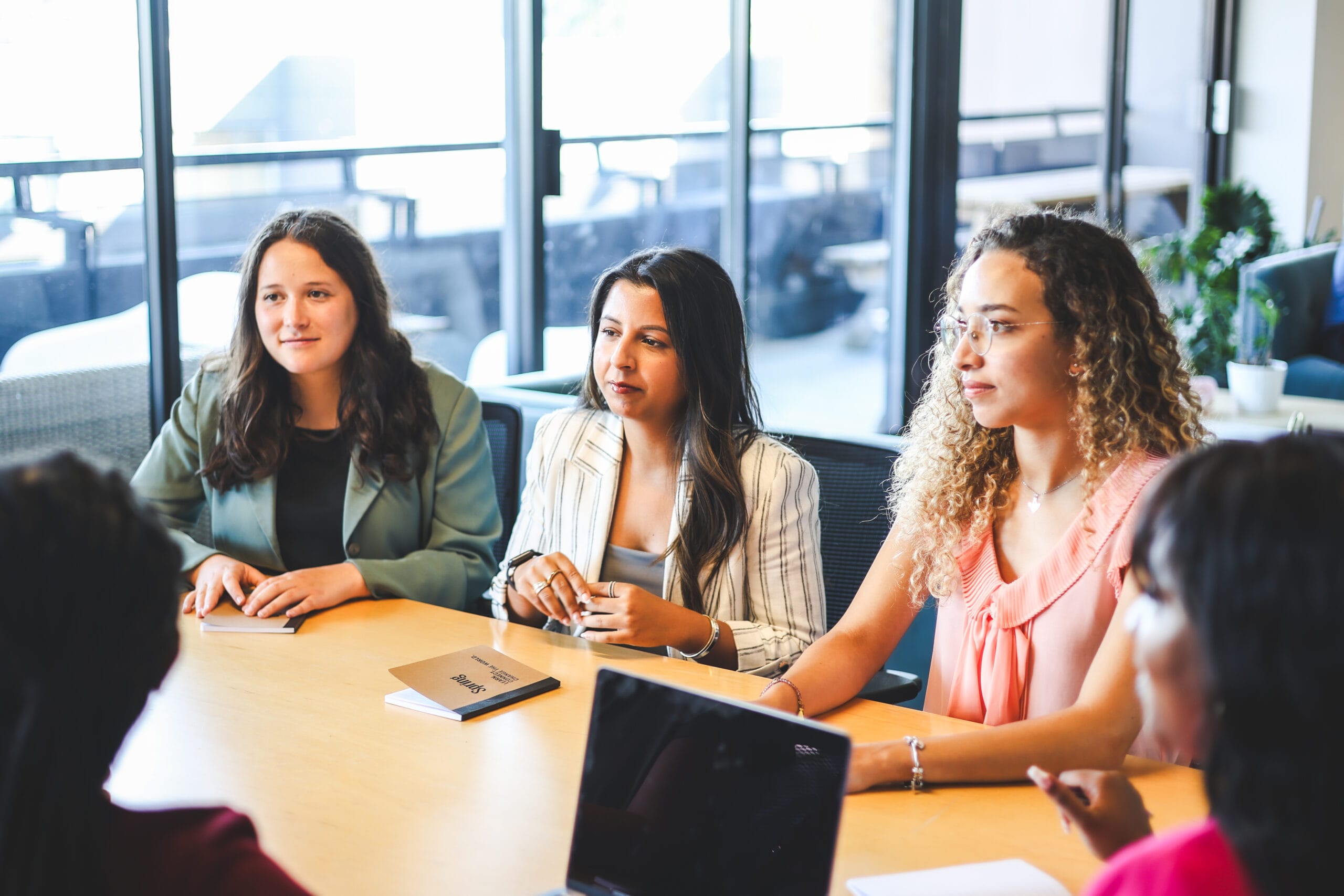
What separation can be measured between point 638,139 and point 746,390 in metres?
2.25

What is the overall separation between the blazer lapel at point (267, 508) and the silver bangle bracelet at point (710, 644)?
0.87 metres

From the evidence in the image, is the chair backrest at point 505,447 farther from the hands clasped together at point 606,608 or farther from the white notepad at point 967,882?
the white notepad at point 967,882

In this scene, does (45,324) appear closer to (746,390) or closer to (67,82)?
(67,82)

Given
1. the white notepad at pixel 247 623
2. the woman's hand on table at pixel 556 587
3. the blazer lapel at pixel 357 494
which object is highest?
the blazer lapel at pixel 357 494

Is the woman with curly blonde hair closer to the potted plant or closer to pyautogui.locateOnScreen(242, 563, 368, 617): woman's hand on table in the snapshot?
pyautogui.locateOnScreen(242, 563, 368, 617): woman's hand on table

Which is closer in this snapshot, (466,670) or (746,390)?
(466,670)

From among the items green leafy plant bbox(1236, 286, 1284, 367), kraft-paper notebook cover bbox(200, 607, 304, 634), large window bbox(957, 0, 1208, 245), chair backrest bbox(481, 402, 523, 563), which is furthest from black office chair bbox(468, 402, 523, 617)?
large window bbox(957, 0, 1208, 245)

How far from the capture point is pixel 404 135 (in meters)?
3.63

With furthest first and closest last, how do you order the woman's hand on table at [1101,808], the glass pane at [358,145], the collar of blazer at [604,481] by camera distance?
the glass pane at [358,145] → the collar of blazer at [604,481] → the woman's hand on table at [1101,808]

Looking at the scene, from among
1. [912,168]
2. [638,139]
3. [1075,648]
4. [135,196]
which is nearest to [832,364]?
[912,168]

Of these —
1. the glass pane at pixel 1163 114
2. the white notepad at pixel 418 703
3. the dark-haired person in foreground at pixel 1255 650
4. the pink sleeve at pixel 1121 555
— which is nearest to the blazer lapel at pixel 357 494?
the white notepad at pixel 418 703

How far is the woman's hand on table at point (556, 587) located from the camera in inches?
74.3

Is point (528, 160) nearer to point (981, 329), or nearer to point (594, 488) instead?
point (594, 488)

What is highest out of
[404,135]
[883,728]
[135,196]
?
[404,135]
